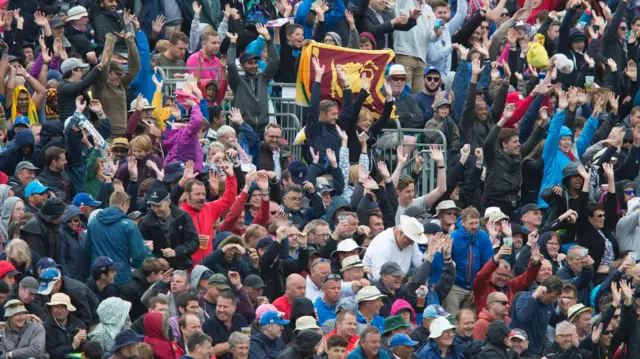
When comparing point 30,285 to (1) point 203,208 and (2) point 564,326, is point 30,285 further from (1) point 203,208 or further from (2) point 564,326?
(2) point 564,326

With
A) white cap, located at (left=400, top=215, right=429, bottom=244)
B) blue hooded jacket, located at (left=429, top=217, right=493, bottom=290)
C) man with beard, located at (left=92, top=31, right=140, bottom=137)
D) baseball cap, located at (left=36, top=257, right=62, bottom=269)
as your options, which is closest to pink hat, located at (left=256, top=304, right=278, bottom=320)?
baseball cap, located at (left=36, top=257, right=62, bottom=269)

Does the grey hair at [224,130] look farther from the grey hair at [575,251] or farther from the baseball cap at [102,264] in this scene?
the grey hair at [575,251]

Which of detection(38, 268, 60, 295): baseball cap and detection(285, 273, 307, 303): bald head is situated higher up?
detection(38, 268, 60, 295): baseball cap

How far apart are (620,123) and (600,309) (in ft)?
17.1

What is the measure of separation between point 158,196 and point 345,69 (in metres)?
5.46

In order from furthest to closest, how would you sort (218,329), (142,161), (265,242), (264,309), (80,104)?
(80,104) → (142,161) → (265,242) → (218,329) → (264,309)

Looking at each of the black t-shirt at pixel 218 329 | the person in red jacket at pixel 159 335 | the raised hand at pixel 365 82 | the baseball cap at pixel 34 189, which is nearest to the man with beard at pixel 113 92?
the raised hand at pixel 365 82

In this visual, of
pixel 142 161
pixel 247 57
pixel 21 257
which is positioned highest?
pixel 247 57

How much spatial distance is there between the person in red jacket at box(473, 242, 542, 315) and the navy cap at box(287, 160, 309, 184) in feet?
9.51

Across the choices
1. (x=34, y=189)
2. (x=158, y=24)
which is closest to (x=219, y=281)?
(x=34, y=189)

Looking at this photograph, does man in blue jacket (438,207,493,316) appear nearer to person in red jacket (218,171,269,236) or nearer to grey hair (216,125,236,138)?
person in red jacket (218,171,269,236)

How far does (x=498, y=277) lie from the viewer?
21.3 metres

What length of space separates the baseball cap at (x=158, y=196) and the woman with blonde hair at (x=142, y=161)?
1588mm

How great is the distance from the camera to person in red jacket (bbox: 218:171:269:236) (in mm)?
20859
